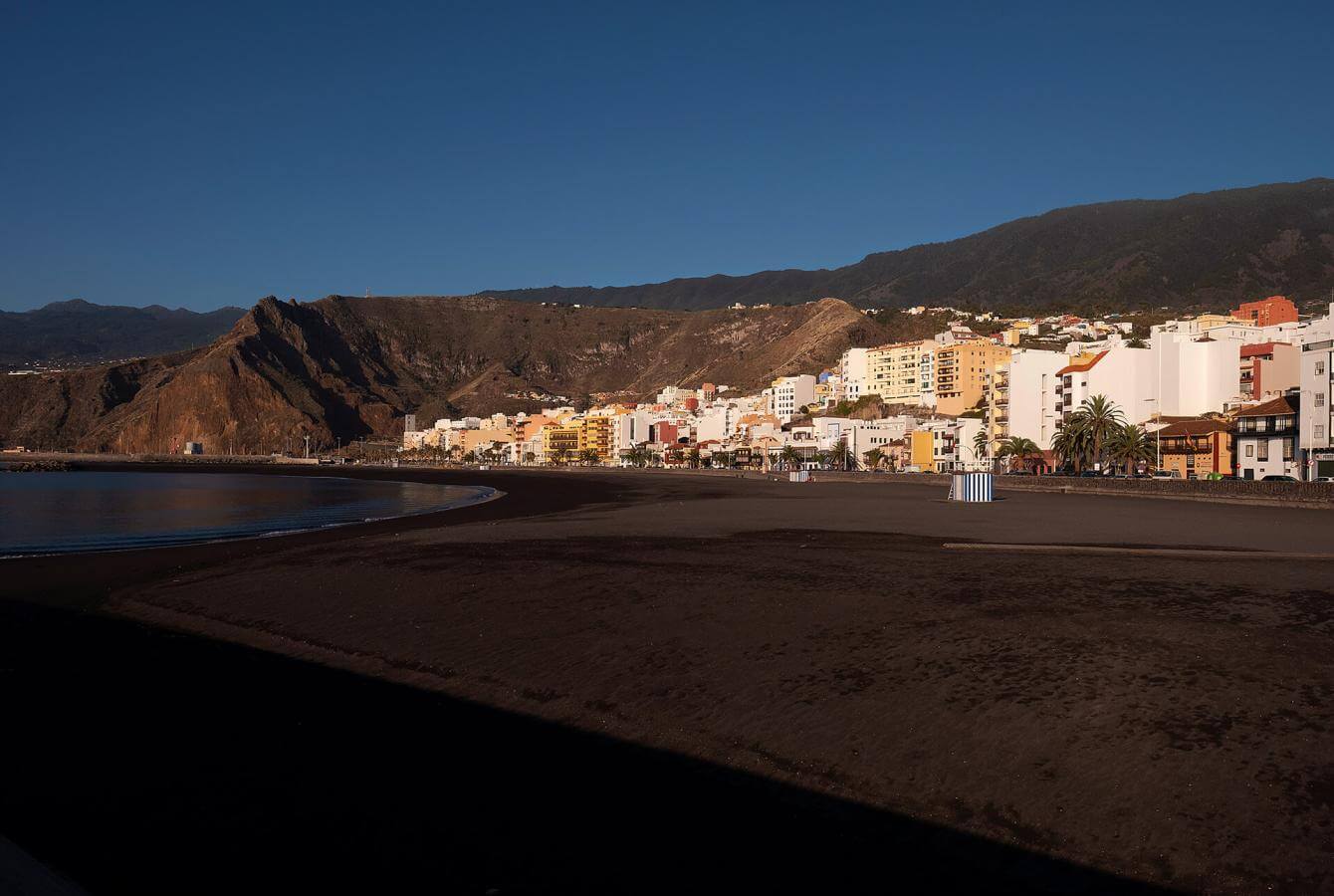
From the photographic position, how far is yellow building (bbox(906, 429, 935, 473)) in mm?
106319

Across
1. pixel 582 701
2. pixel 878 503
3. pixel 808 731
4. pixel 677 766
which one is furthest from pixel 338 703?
pixel 878 503

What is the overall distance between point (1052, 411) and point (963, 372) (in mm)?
39692

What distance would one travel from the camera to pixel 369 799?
6332 mm

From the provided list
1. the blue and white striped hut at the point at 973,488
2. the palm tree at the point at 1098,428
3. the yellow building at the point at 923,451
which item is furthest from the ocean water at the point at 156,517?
the yellow building at the point at 923,451

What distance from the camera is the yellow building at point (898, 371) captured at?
14412cm

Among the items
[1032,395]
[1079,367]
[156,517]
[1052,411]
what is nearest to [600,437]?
[1032,395]

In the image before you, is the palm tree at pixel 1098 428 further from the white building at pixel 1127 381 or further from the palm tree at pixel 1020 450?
the palm tree at pixel 1020 450

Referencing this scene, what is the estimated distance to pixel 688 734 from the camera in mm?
7754

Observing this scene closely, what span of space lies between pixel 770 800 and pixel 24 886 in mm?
4354

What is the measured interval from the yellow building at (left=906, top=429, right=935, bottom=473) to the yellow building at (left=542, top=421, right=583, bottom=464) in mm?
87345

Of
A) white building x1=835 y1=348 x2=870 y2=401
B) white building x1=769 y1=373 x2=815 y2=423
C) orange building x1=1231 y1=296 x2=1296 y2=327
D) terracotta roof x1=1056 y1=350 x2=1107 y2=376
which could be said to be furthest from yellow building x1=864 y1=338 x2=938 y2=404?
terracotta roof x1=1056 y1=350 x2=1107 y2=376

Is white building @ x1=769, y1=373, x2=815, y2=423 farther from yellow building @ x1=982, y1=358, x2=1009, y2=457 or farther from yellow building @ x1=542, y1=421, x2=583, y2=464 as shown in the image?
yellow building @ x1=542, y1=421, x2=583, y2=464

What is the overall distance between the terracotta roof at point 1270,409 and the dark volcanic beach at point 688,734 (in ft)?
177

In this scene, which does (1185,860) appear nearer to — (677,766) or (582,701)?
(677,766)
